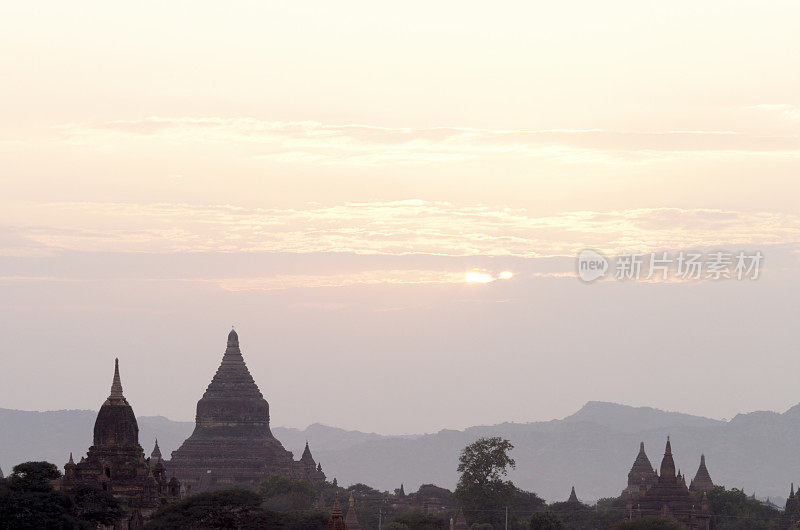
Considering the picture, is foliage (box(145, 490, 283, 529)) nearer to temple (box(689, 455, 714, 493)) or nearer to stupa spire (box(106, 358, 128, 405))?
stupa spire (box(106, 358, 128, 405))

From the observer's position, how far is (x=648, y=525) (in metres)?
142

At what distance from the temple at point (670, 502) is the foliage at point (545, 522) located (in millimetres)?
6497

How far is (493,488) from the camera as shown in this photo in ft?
563

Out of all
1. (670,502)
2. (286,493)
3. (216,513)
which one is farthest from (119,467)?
(286,493)

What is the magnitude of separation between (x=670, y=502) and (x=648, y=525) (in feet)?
55.8

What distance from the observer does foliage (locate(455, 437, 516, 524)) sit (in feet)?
558

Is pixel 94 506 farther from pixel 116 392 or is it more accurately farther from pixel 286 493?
pixel 286 493

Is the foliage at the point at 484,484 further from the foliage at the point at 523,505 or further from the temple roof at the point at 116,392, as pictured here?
the temple roof at the point at 116,392

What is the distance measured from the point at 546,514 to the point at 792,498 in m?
29.2

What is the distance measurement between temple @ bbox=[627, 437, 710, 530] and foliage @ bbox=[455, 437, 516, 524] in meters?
13.4

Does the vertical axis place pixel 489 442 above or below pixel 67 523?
above

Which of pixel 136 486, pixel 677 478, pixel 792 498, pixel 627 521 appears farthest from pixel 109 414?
pixel 792 498

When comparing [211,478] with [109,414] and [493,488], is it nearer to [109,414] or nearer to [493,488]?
[493,488]

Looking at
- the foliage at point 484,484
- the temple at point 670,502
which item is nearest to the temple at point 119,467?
the foliage at point 484,484
